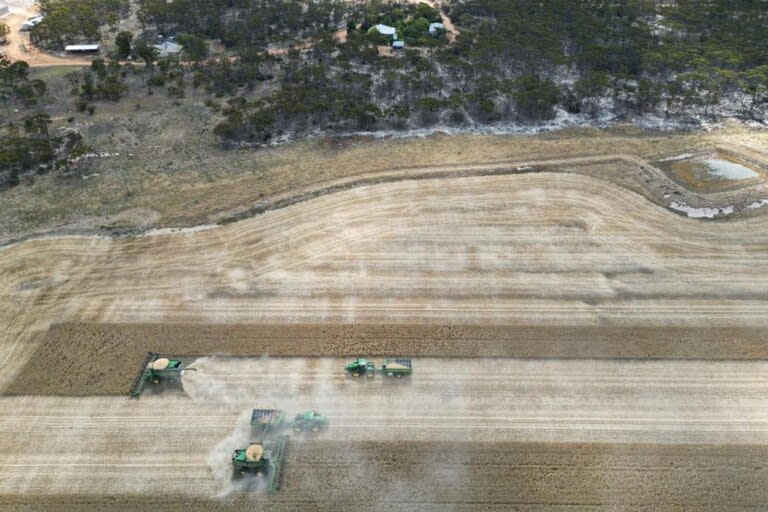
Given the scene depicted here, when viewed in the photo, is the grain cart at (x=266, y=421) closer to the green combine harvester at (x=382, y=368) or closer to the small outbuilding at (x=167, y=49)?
the green combine harvester at (x=382, y=368)

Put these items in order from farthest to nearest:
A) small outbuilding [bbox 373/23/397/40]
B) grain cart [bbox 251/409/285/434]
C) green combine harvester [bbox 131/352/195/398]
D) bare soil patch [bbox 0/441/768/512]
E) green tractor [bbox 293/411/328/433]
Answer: small outbuilding [bbox 373/23/397/40], green combine harvester [bbox 131/352/195/398], green tractor [bbox 293/411/328/433], grain cart [bbox 251/409/285/434], bare soil patch [bbox 0/441/768/512]

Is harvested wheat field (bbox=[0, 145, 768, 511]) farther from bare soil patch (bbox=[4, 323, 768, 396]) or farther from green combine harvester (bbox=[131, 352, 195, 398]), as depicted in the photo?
green combine harvester (bbox=[131, 352, 195, 398])

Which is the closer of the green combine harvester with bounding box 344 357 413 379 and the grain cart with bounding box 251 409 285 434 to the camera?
the grain cart with bounding box 251 409 285 434

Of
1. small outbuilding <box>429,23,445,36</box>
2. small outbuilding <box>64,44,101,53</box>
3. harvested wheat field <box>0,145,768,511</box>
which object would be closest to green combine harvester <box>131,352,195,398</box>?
harvested wheat field <box>0,145,768,511</box>

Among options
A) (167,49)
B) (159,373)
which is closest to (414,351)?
(159,373)

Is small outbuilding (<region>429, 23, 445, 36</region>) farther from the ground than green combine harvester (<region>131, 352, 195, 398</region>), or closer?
farther from the ground

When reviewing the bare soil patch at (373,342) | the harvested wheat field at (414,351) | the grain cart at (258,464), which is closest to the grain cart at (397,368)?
the harvested wheat field at (414,351)

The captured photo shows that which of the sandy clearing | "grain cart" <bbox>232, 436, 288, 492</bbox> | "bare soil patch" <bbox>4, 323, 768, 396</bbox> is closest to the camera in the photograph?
"grain cart" <bbox>232, 436, 288, 492</bbox>
